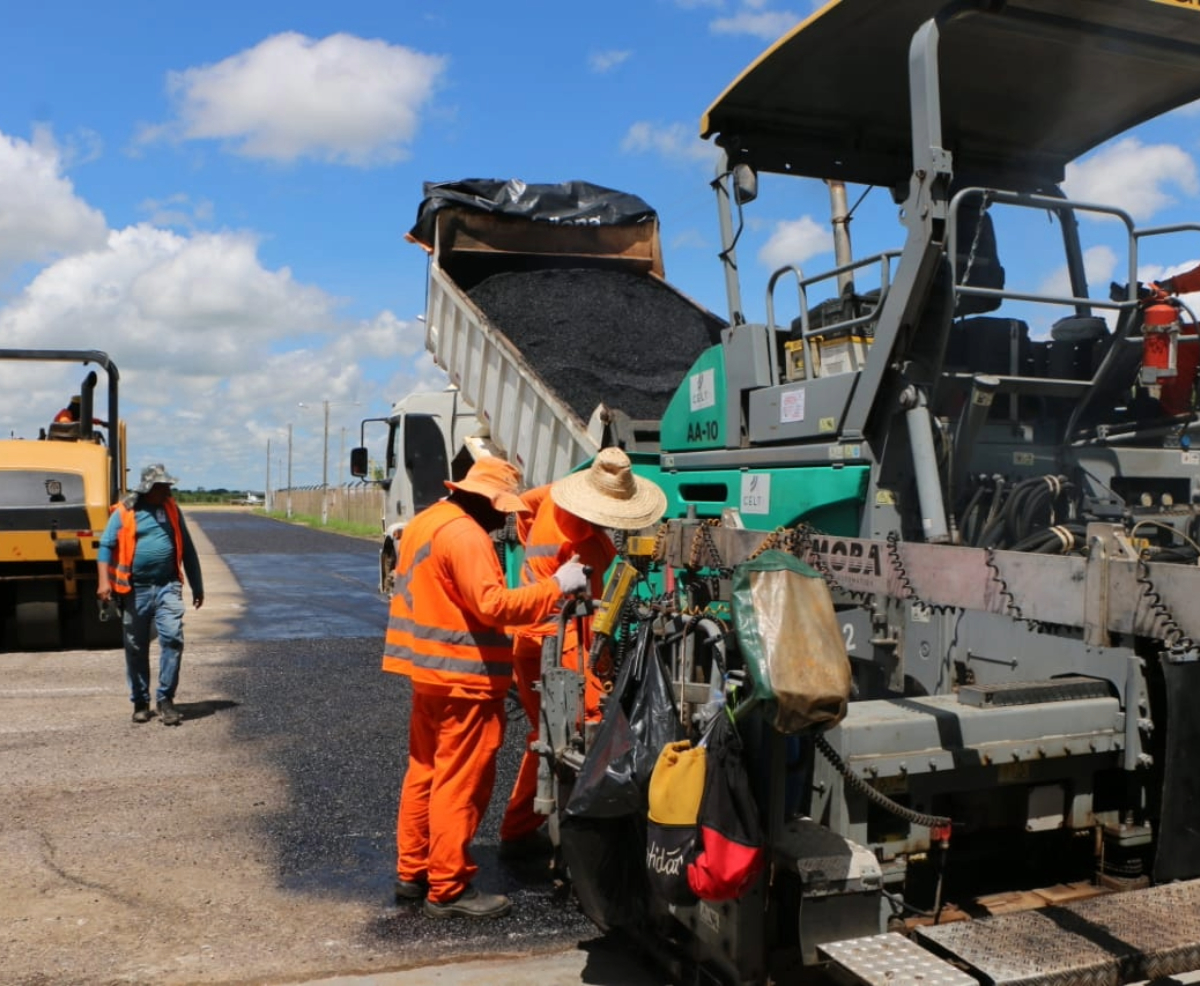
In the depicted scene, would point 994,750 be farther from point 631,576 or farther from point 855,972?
point 631,576

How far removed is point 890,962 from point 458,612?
1935 millimetres

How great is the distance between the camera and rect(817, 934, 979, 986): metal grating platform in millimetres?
2592

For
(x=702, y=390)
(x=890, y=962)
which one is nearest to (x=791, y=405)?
(x=702, y=390)

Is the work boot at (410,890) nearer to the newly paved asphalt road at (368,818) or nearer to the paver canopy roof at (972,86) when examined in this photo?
the newly paved asphalt road at (368,818)

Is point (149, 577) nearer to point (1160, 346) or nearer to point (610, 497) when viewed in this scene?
point (610, 497)

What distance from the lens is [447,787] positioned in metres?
4.03

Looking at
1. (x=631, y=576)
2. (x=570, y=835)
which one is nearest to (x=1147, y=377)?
(x=631, y=576)

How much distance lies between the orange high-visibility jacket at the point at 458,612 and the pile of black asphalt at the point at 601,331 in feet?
15.3

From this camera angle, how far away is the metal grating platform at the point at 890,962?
259 cm

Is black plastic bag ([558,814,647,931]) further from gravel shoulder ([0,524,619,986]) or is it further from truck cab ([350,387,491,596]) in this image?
truck cab ([350,387,491,596])

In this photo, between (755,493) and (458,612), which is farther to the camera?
(755,493)

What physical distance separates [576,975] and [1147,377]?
322cm

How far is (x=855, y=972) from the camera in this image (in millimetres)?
2645

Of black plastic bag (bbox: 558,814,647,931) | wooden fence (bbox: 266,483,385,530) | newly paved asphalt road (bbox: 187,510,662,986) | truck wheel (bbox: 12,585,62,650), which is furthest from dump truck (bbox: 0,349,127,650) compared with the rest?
wooden fence (bbox: 266,483,385,530)
